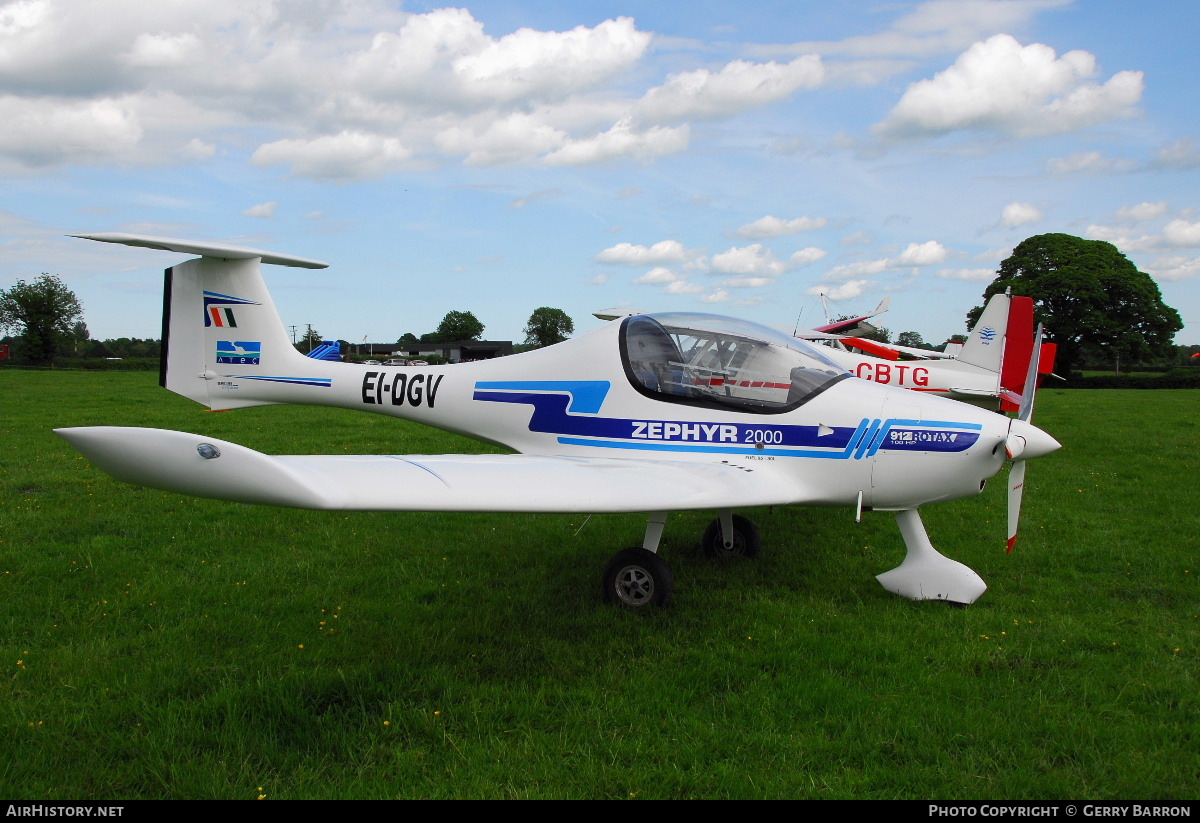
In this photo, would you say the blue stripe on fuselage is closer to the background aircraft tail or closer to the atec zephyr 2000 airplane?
the atec zephyr 2000 airplane

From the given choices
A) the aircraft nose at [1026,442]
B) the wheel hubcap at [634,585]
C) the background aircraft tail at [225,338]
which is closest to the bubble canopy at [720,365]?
the aircraft nose at [1026,442]

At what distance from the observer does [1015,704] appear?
151 inches

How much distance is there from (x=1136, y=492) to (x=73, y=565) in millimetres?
11532

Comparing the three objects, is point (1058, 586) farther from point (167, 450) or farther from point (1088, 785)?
point (167, 450)

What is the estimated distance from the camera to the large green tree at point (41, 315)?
66000 millimetres

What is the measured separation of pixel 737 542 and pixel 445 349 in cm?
8152

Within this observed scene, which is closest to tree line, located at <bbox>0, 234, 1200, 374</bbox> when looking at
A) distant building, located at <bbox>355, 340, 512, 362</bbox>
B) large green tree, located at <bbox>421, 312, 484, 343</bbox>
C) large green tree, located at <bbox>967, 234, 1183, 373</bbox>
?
large green tree, located at <bbox>967, 234, 1183, 373</bbox>

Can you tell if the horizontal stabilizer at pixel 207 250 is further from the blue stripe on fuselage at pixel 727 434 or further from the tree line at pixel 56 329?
the tree line at pixel 56 329

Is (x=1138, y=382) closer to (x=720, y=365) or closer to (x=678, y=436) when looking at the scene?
(x=720, y=365)

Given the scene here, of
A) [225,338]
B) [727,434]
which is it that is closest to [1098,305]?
[727,434]

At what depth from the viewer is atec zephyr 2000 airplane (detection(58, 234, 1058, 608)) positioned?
455cm

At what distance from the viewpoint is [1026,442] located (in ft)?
16.4

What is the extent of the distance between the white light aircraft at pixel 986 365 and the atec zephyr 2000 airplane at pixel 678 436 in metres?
7.97

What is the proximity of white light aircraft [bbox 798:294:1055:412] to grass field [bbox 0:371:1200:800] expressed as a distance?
254 inches
